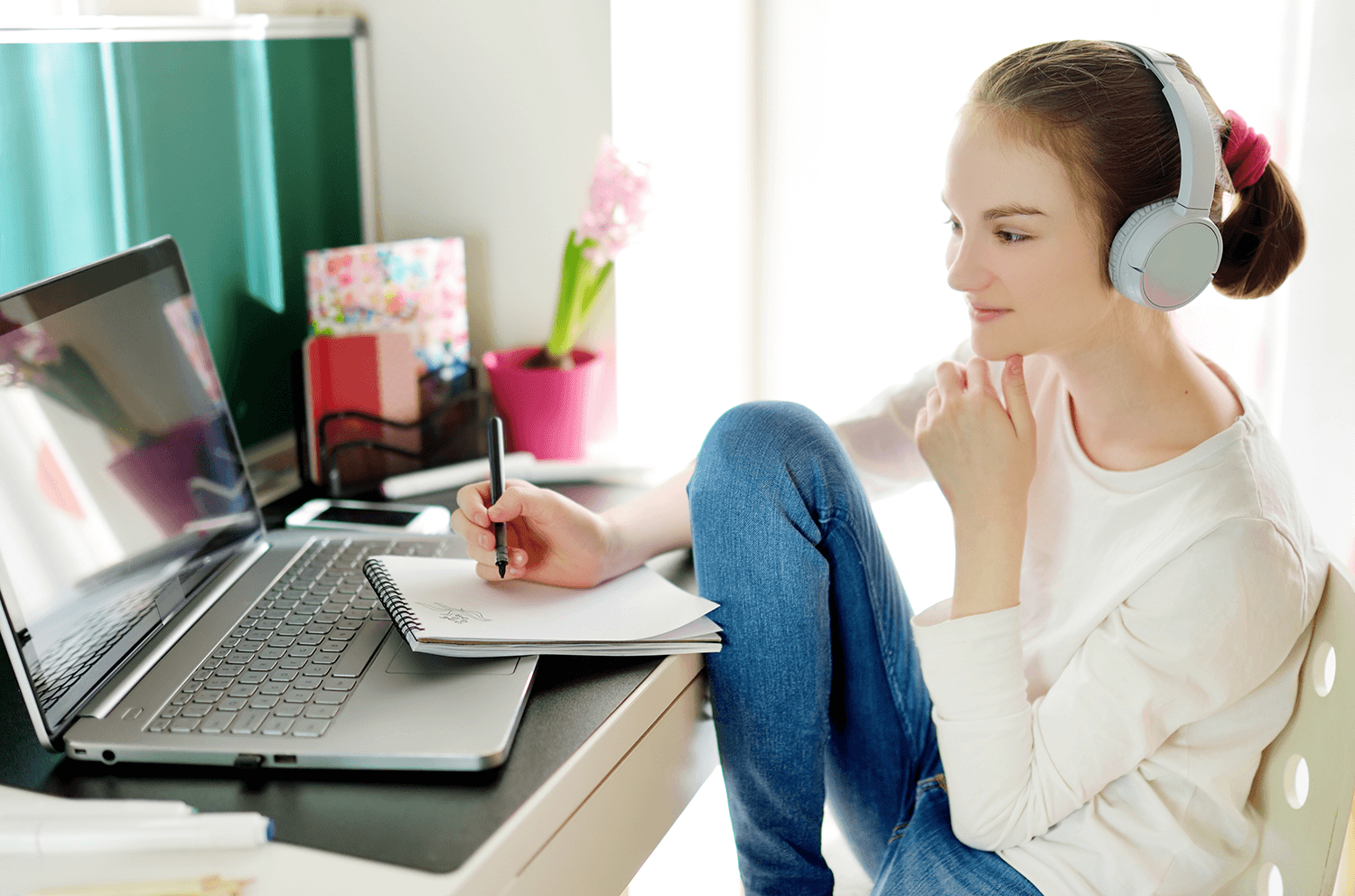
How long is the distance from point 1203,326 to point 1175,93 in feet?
3.00

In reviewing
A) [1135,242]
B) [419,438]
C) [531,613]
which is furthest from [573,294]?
[1135,242]

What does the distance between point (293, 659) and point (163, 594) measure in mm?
141

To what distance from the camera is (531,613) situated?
85 cm

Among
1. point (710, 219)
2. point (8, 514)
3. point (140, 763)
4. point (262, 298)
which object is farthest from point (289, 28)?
point (140, 763)

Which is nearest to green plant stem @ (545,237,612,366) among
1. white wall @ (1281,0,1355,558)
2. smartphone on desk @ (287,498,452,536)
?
smartphone on desk @ (287,498,452,536)

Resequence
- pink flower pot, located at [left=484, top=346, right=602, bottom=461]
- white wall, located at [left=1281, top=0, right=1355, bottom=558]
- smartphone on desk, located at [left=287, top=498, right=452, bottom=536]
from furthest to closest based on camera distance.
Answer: white wall, located at [left=1281, top=0, right=1355, bottom=558] → pink flower pot, located at [left=484, top=346, right=602, bottom=461] → smartphone on desk, located at [left=287, top=498, right=452, bottom=536]

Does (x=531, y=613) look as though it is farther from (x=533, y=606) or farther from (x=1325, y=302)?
(x=1325, y=302)

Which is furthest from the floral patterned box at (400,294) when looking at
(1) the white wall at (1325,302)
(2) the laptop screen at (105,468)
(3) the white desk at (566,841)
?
(1) the white wall at (1325,302)

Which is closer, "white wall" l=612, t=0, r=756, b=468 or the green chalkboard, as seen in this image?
the green chalkboard

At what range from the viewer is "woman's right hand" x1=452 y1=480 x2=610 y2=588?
0.91 m

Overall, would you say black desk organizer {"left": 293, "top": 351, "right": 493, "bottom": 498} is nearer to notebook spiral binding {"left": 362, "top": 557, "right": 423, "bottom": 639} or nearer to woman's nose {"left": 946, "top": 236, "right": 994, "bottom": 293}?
notebook spiral binding {"left": 362, "top": 557, "right": 423, "bottom": 639}

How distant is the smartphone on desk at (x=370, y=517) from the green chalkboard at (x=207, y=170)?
0.62ft

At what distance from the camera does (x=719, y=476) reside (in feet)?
2.92

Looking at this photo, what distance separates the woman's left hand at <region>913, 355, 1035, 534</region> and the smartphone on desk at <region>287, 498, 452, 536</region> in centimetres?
52
